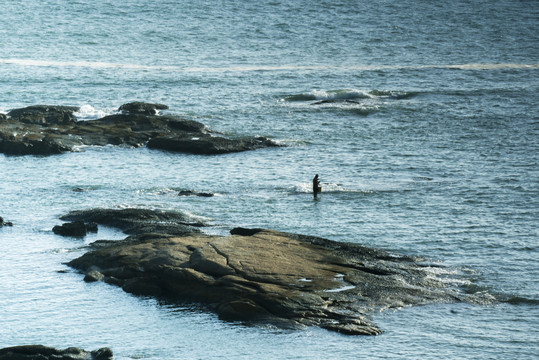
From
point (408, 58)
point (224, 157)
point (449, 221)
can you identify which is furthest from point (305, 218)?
point (408, 58)

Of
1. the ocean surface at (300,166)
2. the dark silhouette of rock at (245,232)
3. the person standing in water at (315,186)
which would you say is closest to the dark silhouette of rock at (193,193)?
the ocean surface at (300,166)

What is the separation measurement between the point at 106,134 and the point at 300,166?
1349 cm

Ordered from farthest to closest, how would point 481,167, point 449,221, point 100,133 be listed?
point 100,133 → point 481,167 → point 449,221

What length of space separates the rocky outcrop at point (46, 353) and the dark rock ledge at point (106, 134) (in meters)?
29.2

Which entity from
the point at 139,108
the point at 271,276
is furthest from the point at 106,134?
the point at 271,276

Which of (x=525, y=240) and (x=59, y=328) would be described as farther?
(x=525, y=240)

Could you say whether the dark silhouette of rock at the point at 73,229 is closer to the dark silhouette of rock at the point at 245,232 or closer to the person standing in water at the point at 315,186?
the dark silhouette of rock at the point at 245,232

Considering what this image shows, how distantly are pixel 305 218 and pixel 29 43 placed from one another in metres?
74.2

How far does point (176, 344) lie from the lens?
80.3ft

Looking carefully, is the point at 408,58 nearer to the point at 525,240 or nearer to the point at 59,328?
the point at 525,240

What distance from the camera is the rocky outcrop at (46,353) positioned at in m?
22.4

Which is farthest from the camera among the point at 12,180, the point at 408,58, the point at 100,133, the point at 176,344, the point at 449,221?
the point at 408,58

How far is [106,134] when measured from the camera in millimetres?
55469

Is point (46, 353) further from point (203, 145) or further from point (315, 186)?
point (203, 145)
